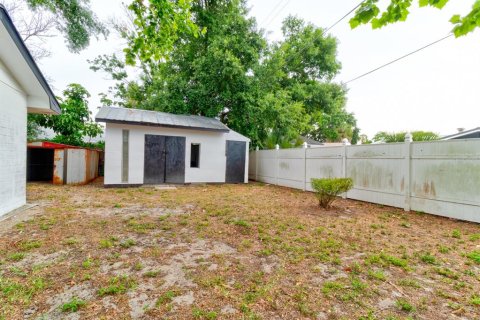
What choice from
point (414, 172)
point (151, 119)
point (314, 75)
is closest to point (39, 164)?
point (151, 119)

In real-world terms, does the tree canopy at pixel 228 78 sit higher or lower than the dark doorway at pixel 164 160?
higher

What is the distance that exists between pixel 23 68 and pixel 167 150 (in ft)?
17.7

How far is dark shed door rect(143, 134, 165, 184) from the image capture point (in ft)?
30.7

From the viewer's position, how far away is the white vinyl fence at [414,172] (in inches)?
191

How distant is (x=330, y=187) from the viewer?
5.64m

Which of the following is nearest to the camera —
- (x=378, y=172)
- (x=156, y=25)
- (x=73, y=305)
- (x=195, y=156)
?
(x=73, y=305)

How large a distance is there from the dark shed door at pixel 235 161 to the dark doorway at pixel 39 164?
7955 mm

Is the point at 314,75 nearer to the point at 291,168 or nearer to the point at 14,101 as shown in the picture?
the point at 291,168

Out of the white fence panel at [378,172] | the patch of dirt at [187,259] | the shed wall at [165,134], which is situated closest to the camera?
the patch of dirt at [187,259]

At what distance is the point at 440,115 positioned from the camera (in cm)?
2080

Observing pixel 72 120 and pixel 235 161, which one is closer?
pixel 235 161

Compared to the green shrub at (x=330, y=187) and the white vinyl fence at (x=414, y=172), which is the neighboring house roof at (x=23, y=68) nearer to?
the green shrub at (x=330, y=187)

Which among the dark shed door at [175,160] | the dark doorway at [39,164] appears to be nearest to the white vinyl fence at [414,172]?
the dark shed door at [175,160]

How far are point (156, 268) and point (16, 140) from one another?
4902mm
